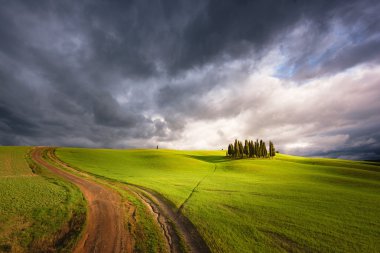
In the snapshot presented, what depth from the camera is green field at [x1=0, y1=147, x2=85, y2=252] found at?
12625 mm

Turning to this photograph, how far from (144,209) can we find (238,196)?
1218 centimetres

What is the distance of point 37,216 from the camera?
1623 centimetres

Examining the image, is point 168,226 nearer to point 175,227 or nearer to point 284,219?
point 175,227

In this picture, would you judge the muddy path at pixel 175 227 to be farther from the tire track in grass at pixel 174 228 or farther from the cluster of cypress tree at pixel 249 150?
the cluster of cypress tree at pixel 249 150

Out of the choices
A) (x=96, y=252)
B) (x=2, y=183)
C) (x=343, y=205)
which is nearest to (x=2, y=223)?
(x=96, y=252)

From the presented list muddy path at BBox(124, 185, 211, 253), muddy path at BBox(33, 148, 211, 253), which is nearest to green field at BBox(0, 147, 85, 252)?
muddy path at BBox(33, 148, 211, 253)

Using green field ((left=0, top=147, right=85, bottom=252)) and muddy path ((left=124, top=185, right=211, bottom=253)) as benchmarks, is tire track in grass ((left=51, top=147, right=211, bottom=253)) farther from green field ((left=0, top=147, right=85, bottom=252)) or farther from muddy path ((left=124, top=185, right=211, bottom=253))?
green field ((left=0, top=147, right=85, bottom=252))

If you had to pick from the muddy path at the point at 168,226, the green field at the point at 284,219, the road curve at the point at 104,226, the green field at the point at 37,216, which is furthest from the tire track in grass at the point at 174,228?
the green field at the point at 37,216

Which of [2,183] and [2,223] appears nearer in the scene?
[2,223]

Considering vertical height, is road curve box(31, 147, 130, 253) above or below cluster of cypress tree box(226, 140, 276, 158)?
below

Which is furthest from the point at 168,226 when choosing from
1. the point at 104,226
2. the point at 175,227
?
the point at 104,226

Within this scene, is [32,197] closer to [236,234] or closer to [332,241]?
[236,234]

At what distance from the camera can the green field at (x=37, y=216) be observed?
12.6 m

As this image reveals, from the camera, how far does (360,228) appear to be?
1568 centimetres
